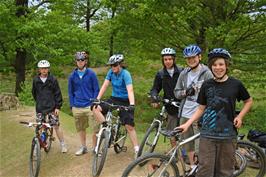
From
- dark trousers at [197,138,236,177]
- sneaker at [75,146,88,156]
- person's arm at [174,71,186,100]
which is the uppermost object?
person's arm at [174,71,186,100]

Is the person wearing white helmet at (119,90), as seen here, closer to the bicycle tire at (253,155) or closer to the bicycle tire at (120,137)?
the bicycle tire at (120,137)

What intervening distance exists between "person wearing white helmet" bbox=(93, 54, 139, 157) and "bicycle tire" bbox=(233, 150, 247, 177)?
1.90 metres

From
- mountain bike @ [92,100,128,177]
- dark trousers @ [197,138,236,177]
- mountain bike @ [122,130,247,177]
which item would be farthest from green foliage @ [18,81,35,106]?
dark trousers @ [197,138,236,177]

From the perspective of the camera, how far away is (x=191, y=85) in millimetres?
5891

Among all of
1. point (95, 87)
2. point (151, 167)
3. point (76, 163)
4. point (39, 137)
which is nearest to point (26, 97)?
point (39, 137)

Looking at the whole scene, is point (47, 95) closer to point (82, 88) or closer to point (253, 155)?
point (82, 88)

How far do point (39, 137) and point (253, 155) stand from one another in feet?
12.8

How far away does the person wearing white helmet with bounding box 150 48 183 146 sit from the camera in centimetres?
656

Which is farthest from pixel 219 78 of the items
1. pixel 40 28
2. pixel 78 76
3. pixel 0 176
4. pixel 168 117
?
pixel 40 28

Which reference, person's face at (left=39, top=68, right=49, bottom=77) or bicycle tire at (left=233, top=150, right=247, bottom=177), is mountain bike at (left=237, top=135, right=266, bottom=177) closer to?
bicycle tire at (left=233, top=150, right=247, bottom=177)

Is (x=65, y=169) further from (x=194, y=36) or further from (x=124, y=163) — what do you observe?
(x=194, y=36)

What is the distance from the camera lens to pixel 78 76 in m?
7.68

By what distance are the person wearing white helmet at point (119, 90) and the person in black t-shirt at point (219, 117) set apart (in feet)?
7.14

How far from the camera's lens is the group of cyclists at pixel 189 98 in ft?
15.7
